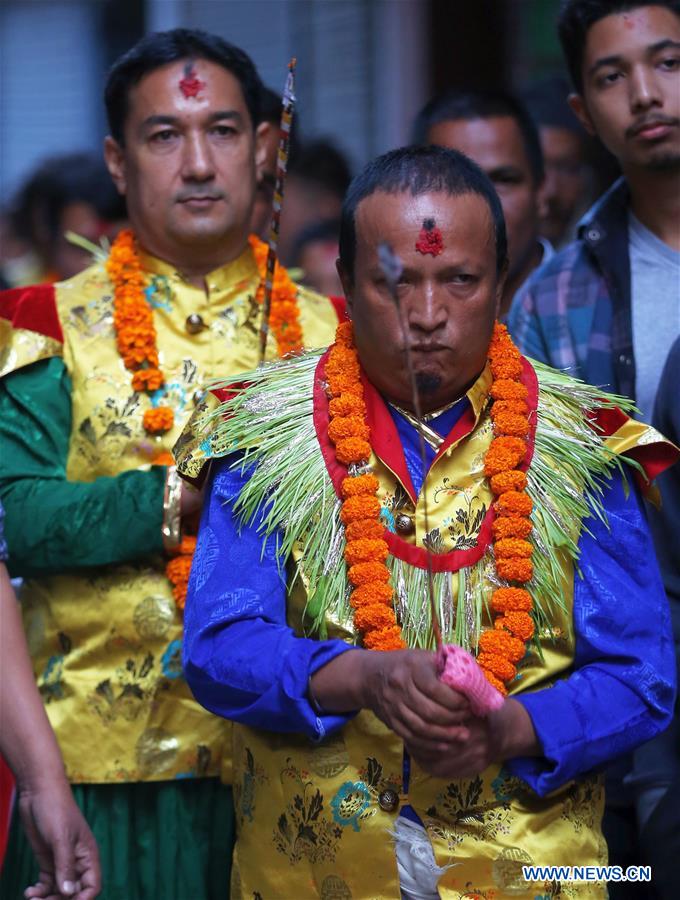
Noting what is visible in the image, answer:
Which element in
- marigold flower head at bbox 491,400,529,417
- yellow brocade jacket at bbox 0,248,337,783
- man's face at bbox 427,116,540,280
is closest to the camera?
marigold flower head at bbox 491,400,529,417

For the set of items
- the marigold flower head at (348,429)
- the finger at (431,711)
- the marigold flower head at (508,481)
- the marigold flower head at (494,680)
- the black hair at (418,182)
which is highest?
the black hair at (418,182)

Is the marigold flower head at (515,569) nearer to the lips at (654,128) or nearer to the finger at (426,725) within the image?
the finger at (426,725)

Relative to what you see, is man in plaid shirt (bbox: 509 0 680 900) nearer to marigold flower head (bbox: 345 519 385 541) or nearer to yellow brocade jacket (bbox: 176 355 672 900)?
yellow brocade jacket (bbox: 176 355 672 900)

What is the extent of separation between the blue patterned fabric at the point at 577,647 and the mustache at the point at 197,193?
1.00 m

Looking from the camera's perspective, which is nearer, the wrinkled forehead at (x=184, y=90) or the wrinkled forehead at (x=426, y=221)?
the wrinkled forehead at (x=426, y=221)

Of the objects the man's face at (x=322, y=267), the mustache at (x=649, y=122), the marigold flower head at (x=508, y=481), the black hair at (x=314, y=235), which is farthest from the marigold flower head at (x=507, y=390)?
the black hair at (x=314, y=235)

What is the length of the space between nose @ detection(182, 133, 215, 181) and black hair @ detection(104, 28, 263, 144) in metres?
0.22

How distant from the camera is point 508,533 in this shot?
8.23ft

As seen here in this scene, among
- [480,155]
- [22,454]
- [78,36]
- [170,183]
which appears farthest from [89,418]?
[78,36]

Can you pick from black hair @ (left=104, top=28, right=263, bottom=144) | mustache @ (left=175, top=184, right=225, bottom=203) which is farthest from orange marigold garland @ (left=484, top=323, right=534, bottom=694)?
black hair @ (left=104, top=28, right=263, bottom=144)

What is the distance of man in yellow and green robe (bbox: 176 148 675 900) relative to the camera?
2430 millimetres

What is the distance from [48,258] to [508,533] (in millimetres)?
4429

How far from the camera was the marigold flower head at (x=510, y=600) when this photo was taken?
8.10 feet

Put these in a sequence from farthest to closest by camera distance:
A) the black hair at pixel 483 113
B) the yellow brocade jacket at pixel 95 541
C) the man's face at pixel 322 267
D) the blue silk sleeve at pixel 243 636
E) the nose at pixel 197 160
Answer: the man's face at pixel 322 267 < the black hair at pixel 483 113 < the nose at pixel 197 160 < the yellow brocade jacket at pixel 95 541 < the blue silk sleeve at pixel 243 636
